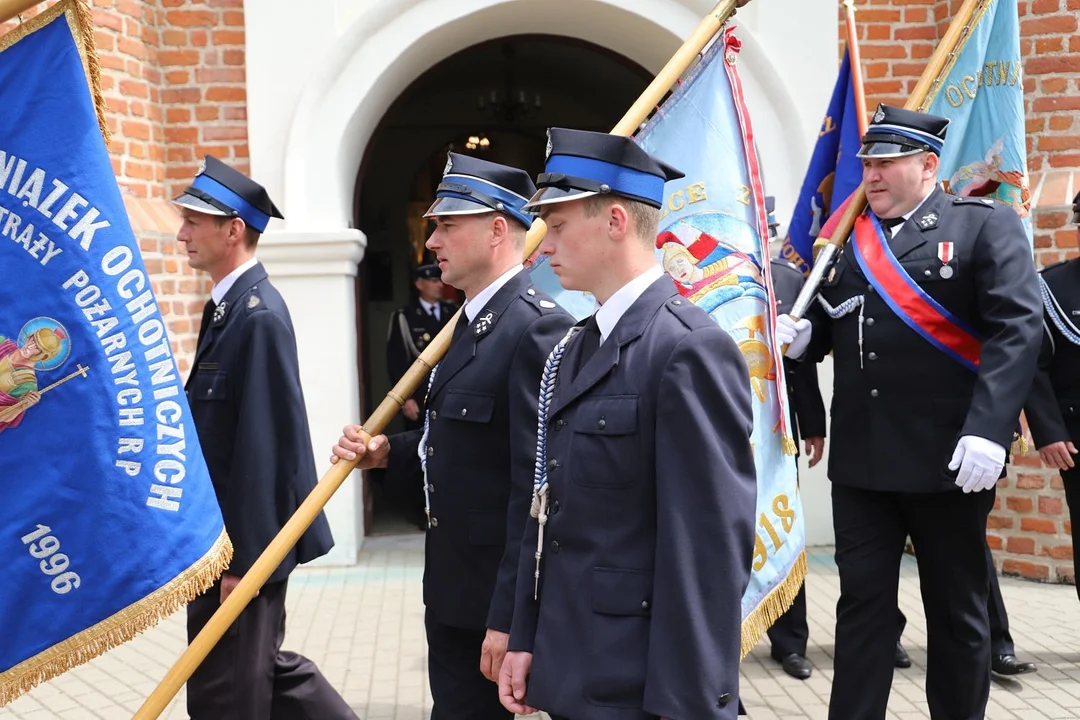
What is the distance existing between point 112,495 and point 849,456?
7.91ft

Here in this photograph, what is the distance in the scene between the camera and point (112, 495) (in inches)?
94.5

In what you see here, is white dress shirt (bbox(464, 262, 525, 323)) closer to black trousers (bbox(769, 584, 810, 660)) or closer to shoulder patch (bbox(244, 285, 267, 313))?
shoulder patch (bbox(244, 285, 267, 313))

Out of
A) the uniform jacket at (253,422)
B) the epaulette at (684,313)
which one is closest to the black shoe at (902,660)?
the uniform jacket at (253,422)

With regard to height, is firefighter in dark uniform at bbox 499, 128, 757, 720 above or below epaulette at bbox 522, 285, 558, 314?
below

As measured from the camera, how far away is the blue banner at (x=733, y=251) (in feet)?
11.2

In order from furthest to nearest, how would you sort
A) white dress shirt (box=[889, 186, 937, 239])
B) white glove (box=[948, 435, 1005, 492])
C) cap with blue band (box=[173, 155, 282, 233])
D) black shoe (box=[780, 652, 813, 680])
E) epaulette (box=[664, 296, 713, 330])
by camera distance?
black shoe (box=[780, 652, 813, 680]), white dress shirt (box=[889, 186, 937, 239]), cap with blue band (box=[173, 155, 282, 233]), white glove (box=[948, 435, 1005, 492]), epaulette (box=[664, 296, 713, 330])

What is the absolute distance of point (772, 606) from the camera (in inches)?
133

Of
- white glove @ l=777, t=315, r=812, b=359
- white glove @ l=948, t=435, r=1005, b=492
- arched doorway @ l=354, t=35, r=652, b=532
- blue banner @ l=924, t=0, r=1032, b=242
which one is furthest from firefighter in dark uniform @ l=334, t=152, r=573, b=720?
arched doorway @ l=354, t=35, r=652, b=532

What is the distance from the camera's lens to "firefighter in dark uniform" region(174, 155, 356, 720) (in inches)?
130

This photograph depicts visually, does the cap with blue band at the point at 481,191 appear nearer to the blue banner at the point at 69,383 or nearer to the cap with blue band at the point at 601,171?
the cap with blue band at the point at 601,171

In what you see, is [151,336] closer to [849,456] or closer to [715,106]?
[715,106]

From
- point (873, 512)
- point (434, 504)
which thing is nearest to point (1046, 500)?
point (873, 512)

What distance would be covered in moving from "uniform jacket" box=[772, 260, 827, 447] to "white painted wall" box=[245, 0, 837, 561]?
186 centimetres

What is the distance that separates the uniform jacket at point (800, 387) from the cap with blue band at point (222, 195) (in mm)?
2302
